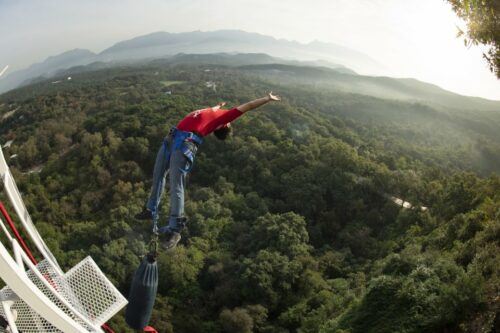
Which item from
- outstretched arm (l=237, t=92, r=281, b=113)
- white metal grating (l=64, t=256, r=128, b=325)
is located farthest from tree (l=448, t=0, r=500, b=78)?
white metal grating (l=64, t=256, r=128, b=325)

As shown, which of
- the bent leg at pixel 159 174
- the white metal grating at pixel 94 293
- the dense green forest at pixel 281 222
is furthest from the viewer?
the dense green forest at pixel 281 222

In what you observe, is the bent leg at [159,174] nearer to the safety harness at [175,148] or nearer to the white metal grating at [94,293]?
the safety harness at [175,148]

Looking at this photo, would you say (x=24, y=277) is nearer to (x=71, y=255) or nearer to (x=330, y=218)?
(x=71, y=255)

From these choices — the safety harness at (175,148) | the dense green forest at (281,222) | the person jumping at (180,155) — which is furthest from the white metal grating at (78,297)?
the dense green forest at (281,222)

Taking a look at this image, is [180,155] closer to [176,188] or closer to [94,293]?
[176,188]

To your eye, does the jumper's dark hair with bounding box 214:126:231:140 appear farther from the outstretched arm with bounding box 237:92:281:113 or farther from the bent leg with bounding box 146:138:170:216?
the bent leg with bounding box 146:138:170:216

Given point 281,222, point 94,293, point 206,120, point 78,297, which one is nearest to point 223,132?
point 206,120
